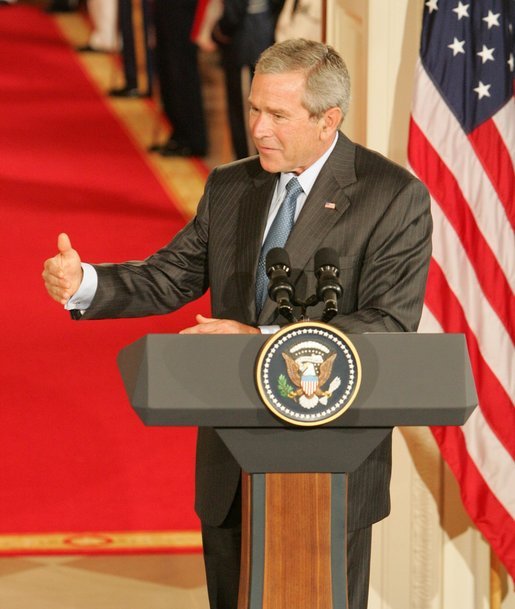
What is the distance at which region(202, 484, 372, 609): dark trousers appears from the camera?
12.0 ft

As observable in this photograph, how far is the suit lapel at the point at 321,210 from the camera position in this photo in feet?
11.4

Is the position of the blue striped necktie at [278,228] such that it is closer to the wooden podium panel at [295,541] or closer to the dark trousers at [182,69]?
the wooden podium panel at [295,541]

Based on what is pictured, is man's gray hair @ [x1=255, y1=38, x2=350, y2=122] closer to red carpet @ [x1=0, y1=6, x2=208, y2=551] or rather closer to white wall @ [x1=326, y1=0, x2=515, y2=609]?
white wall @ [x1=326, y1=0, x2=515, y2=609]

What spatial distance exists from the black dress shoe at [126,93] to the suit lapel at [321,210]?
10.6 metres

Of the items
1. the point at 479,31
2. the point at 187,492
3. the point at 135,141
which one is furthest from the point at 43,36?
the point at 479,31

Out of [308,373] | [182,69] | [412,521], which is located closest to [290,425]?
[308,373]

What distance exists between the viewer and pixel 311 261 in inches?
136

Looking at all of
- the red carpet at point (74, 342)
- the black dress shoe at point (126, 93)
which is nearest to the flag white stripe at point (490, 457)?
the red carpet at point (74, 342)

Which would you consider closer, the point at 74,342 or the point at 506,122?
the point at 506,122

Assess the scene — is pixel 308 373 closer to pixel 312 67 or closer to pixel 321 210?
pixel 321 210

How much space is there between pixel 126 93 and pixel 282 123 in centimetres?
1084

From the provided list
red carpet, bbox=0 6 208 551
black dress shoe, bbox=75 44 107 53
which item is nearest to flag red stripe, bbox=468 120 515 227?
red carpet, bbox=0 6 208 551

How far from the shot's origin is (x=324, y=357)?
293 cm

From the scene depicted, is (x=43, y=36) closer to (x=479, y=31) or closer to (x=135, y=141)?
(x=135, y=141)
